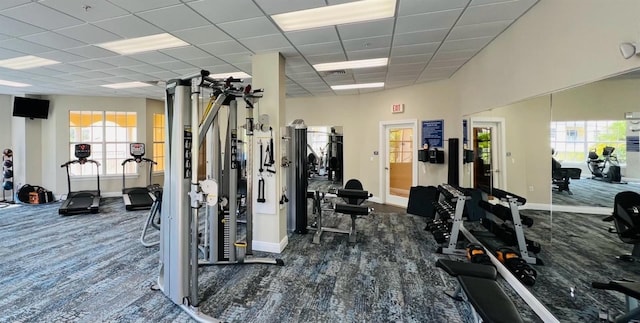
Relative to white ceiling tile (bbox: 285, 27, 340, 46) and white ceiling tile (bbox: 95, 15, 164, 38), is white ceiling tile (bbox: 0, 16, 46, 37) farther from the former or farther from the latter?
white ceiling tile (bbox: 285, 27, 340, 46)

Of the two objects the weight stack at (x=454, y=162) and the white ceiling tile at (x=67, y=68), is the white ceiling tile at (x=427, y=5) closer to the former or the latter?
the weight stack at (x=454, y=162)

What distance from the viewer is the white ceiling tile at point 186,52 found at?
410 centimetres

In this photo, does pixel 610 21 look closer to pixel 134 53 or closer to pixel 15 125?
pixel 134 53

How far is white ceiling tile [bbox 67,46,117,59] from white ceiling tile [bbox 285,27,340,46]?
112 inches

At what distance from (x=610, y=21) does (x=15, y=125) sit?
11.7 meters

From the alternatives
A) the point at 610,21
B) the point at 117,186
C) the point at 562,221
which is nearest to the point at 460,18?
the point at 610,21

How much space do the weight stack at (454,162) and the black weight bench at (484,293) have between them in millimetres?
3589

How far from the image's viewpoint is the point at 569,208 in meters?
2.54

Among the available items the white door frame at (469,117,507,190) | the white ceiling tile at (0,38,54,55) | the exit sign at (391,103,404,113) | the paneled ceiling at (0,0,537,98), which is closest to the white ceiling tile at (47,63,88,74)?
the paneled ceiling at (0,0,537,98)

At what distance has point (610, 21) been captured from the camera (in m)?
1.95

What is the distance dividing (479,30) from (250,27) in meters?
2.73

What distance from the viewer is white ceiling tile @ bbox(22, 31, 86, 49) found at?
3.57m

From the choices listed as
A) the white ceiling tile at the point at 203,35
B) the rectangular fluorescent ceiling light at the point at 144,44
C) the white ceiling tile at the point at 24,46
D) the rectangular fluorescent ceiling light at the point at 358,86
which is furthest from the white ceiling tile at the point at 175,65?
the rectangular fluorescent ceiling light at the point at 358,86

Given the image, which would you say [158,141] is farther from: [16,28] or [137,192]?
[16,28]
